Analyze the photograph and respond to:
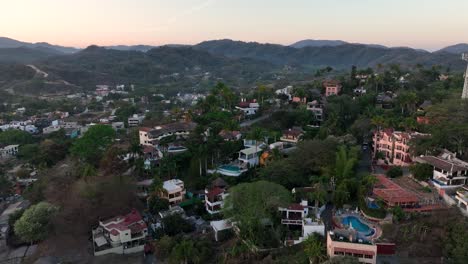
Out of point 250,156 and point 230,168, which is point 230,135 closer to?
point 250,156

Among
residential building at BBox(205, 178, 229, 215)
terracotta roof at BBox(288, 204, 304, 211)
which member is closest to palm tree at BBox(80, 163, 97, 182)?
residential building at BBox(205, 178, 229, 215)

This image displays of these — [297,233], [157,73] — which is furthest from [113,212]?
[157,73]

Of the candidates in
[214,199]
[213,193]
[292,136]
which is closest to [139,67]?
[292,136]

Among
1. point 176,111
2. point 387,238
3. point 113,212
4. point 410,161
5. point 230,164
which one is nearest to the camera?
point 387,238

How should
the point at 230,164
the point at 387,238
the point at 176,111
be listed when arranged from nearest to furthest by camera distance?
1. the point at 387,238
2. the point at 230,164
3. the point at 176,111

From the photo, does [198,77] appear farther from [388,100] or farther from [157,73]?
[388,100]

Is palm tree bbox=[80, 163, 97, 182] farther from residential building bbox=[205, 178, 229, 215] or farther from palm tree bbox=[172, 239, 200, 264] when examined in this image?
palm tree bbox=[172, 239, 200, 264]

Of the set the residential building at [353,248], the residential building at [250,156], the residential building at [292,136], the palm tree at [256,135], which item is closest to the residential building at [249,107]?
the residential building at [292,136]
